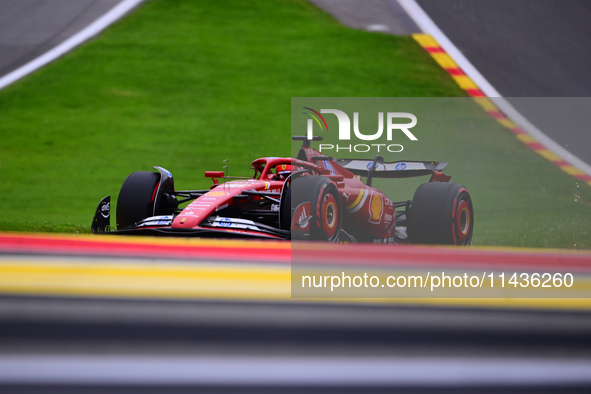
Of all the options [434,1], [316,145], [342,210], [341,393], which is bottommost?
[341,393]

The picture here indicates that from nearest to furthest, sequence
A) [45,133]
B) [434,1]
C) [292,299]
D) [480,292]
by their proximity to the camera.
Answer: [292,299], [480,292], [45,133], [434,1]

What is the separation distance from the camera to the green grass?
30.8 ft

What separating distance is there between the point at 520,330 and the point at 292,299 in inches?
32.0

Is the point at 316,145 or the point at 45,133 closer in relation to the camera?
the point at 316,145

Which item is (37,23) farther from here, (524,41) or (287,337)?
(287,337)

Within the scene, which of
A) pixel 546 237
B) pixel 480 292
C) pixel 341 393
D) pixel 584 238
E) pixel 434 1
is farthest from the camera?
pixel 434 1

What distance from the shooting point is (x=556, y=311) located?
1997 mm

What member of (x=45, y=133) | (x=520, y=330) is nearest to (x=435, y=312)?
(x=520, y=330)

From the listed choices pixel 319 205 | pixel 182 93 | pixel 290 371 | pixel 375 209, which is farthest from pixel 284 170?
pixel 182 93

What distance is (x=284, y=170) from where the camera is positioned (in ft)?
17.9

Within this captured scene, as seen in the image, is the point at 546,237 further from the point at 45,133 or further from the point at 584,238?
the point at 45,133

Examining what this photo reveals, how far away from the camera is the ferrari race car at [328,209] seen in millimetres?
3717

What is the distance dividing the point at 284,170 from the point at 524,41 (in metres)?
12.2

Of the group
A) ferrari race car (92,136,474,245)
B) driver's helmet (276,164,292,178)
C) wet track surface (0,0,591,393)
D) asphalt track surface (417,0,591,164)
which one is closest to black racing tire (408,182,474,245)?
ferrari race car (92,136,474,245)
